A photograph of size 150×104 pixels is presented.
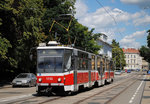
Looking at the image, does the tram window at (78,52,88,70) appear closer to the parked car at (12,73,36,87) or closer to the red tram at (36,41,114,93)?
the red tram at (36,41,114,93)

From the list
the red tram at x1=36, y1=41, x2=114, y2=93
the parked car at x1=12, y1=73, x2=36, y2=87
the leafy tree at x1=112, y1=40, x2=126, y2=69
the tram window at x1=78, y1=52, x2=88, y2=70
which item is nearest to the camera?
the red tram at x1=36, y1=41, x2=114, y2=93

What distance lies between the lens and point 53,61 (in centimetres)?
1633

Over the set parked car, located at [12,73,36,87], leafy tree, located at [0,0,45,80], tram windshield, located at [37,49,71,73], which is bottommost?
parked car, located at [12,73,36,87]

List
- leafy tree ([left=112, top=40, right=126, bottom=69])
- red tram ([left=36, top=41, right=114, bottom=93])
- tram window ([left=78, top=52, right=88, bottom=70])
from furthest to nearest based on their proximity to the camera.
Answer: leafy tree ([left=112, top=40, right=126, bottom=69]) → tram window ([left=78, top=52, right=88, bottom=70]) → red tram ([left=36, top=41, right=114, bottom=93])

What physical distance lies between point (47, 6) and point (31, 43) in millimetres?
16309

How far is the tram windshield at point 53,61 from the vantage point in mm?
16188

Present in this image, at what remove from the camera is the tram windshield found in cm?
1619

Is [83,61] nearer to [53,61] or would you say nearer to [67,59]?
[67,59]

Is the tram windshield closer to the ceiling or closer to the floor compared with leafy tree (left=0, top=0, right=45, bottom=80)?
closer to the floor

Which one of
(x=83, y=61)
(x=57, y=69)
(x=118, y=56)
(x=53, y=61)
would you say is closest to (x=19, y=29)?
(x=83, y=61)

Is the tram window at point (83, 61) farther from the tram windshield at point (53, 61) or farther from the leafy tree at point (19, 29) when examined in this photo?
the leafy tree at point (19, 29)

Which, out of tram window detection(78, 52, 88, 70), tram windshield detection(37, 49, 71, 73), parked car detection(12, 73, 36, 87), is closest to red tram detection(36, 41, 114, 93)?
tram windshield detection(37, 49, 71, 73)

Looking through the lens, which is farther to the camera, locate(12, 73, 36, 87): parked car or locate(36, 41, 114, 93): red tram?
locate(12, 73, 36, 87): parked car

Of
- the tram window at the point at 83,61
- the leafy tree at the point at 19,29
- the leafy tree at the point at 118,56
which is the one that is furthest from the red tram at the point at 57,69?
the leafy tree at the point at 118,56
